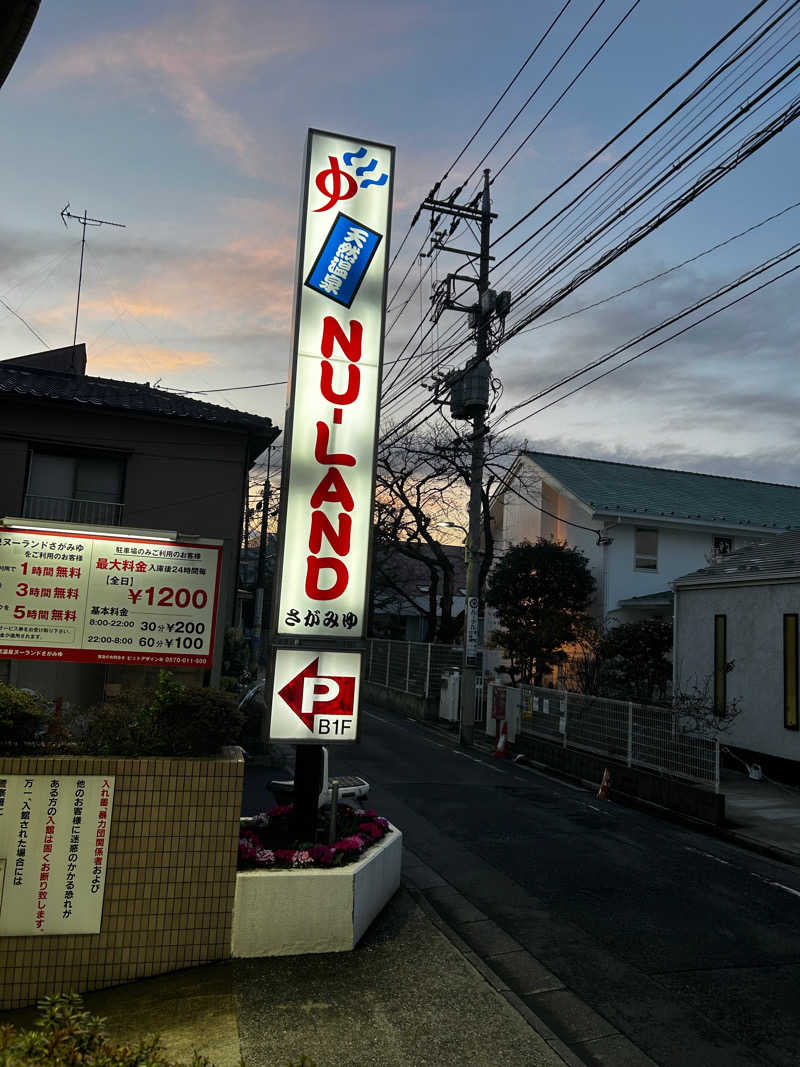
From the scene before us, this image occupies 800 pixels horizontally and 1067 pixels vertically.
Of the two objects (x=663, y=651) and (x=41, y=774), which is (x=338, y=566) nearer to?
(x=41, y=774)

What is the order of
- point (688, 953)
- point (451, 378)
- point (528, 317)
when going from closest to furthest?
point (688, 953), point (528, 317), point (451, 378)

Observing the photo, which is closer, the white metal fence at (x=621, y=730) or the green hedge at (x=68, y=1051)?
the green hedge at (x=68, y=1051)

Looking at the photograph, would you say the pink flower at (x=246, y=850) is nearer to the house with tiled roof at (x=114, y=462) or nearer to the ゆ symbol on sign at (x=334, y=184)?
the ゆ symbol on sign at (x=334, y=184)

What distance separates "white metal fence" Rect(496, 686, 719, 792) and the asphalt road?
1.28 metres

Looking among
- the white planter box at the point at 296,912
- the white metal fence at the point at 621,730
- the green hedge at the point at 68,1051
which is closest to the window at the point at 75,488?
the white metal fence at the point at 621,730

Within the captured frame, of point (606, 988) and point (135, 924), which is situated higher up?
point (135, 924)

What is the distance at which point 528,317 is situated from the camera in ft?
49.8

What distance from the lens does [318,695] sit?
7.00m

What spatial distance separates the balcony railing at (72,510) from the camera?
16.3 meters

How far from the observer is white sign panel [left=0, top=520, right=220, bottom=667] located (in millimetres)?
10188

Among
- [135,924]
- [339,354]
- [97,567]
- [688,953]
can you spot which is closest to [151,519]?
[97,567]

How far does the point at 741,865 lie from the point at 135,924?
26.7 feet

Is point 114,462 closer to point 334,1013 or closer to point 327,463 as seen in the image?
point 327,463

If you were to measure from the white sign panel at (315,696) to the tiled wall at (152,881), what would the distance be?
904mm
